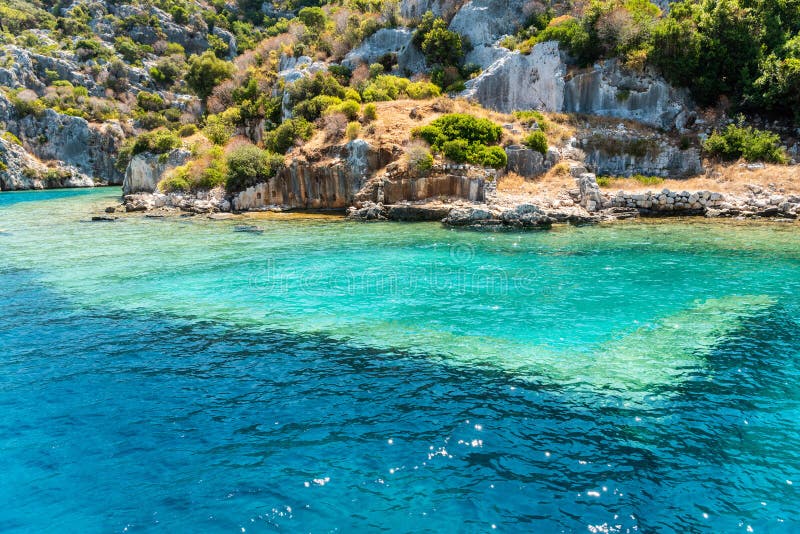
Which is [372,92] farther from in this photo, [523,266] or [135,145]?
[523,266]

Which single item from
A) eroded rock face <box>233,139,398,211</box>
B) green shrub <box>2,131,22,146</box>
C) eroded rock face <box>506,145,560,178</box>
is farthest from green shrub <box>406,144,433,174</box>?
green shrub <box>2,131,22,146</box>

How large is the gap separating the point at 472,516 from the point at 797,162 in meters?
40.1

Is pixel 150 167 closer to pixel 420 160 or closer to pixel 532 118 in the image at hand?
pixel 420 160

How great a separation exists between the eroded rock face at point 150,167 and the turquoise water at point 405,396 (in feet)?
79.1

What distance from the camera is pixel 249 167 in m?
39.1

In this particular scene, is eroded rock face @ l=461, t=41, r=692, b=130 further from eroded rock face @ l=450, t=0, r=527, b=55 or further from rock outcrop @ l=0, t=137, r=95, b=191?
rock outcrop @ l=0, t=137, r=95, b=191

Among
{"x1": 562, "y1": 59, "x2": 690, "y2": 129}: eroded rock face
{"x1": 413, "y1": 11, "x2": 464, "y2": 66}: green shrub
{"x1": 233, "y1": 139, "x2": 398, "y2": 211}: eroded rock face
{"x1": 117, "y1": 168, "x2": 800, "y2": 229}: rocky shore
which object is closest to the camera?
{"x1": 117, "y1": 168, "x2": 800, "y2": 229}: rocky shore

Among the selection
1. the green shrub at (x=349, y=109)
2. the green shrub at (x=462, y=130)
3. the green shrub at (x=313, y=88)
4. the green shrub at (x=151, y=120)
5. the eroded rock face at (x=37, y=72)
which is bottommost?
the green shrub at (x=462, y=130)

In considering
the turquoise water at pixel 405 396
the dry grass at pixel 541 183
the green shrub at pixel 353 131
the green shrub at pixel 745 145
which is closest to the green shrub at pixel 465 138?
the dry grass at pixel 541 183

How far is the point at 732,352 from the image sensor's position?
44.0 feet

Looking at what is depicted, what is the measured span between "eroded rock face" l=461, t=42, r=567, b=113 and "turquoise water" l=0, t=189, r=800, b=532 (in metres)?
26.0

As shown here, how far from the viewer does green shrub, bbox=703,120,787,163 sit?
117ft

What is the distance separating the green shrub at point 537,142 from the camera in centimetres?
3750

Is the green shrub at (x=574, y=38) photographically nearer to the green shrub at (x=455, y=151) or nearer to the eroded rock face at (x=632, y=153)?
the eroded rock face at (x=632, y=153)
